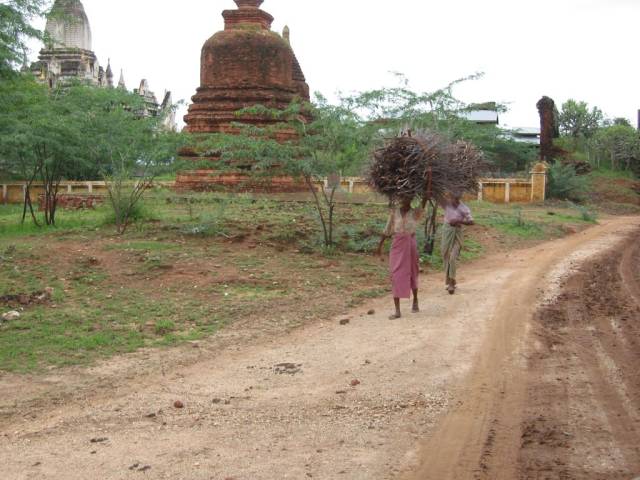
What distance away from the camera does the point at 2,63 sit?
11828mm

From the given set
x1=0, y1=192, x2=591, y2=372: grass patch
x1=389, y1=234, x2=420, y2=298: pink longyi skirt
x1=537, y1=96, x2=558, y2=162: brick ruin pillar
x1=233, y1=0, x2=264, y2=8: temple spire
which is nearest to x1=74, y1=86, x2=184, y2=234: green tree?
x1=0, y1=192, x2=591, y2=372: grass patch

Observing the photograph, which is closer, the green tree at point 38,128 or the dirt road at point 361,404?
the dirt road at point 361,404

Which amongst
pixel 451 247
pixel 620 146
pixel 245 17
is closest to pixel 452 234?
pixel 451 247

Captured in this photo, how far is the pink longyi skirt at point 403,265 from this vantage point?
8359 millimetres

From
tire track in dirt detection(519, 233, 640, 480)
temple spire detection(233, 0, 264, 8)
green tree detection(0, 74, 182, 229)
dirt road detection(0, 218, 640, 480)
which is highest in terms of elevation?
temple spire detection(233, 0, 264, 8)

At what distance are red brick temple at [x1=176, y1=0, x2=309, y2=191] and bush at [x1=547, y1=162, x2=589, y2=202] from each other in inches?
428

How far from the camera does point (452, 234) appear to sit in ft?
32.3

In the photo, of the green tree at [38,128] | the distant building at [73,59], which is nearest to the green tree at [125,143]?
the green tree at [38,128]

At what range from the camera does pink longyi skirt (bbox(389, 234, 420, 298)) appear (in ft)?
27.4

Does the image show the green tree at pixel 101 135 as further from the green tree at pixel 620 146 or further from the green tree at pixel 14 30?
the green tree at pixel 620 146

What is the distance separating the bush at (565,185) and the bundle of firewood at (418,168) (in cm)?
1950

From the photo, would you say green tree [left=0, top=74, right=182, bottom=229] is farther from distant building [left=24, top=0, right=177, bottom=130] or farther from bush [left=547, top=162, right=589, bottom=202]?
distant building [left=24, top=0, right=177, bottom=130]

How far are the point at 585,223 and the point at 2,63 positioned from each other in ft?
52.2

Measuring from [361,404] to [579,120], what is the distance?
46.4 metres
